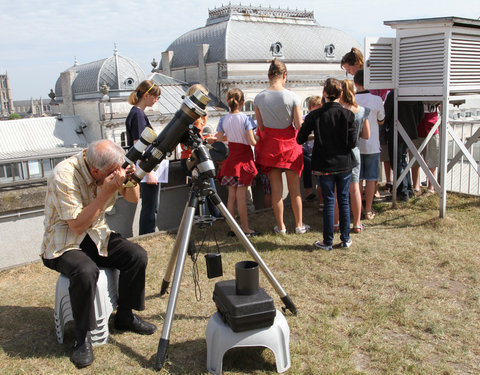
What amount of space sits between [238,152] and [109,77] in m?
50.9

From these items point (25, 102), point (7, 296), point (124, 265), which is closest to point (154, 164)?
point (124, 265)

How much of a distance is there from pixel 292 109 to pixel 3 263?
12.0 ft

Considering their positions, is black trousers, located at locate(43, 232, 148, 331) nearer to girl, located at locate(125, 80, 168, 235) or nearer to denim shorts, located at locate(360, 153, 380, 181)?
→ girl, located at locate(125, 80, 168, 235)

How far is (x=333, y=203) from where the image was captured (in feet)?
17.1

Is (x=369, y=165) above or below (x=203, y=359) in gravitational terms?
above

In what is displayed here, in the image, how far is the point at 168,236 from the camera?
5.82 metres

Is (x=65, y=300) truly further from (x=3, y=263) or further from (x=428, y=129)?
(x=428, y=129)

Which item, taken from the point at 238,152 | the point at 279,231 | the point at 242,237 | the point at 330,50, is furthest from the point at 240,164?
the point at 330,50

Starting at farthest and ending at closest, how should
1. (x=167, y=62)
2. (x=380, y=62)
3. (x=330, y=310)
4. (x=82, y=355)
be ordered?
1. (x=167, y=62)
2. (x=380, y=62)
3. (x=330, y=310)
4. (x=82, y=355)

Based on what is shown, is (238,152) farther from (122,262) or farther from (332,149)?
(122,262)

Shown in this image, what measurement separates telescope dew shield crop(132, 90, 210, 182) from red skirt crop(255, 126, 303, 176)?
2.46 metres

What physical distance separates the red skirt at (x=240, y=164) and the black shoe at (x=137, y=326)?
2582 millimetres

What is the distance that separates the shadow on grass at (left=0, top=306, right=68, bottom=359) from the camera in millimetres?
3361

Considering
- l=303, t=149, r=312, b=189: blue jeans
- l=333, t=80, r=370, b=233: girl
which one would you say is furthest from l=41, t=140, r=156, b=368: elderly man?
l=303, t=149, r=312, b=189: blue jeans
